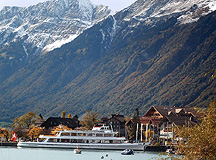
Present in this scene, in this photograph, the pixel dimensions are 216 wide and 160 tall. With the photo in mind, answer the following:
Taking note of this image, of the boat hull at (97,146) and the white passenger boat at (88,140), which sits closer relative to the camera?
the boat hull at (97,146)

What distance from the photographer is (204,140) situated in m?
35.2

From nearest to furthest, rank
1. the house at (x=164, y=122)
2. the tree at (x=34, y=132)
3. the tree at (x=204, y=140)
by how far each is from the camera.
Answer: the tree at (x=204, y=140) → the house at (x=164, y=122) → the tree at (x=34, y=132)

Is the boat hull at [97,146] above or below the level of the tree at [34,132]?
below

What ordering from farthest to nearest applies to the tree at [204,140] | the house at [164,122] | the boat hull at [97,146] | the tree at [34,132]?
1. the tree at [34,132]
2. the house at [164,122]
3. the boat hull at [97,146]
4. the tree at [204,140]

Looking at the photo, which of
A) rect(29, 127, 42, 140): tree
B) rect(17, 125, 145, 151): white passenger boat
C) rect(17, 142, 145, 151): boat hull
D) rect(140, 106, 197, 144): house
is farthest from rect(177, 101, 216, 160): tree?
rect(29, 127, 42, 140): tree

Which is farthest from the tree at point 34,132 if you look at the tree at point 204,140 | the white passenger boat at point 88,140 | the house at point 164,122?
the tree at point 204,140

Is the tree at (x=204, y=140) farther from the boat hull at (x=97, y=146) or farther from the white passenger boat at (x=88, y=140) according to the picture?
the white passenger boat at (x=88, y=140)

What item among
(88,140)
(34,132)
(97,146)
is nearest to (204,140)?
(97,146)

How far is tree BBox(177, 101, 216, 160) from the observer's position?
35062 mm

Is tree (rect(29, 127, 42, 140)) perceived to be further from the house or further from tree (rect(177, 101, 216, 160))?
tree (rect(177, 101, 216, 160))

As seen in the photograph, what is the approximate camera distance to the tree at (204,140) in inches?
1380

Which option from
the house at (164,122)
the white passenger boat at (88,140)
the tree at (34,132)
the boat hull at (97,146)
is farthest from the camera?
the tree at (34,132)

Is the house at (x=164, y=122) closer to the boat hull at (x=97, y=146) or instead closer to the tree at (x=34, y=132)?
the boat hull at (x=97, y=146)

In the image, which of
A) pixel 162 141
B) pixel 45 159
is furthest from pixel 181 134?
pixel 162 141
